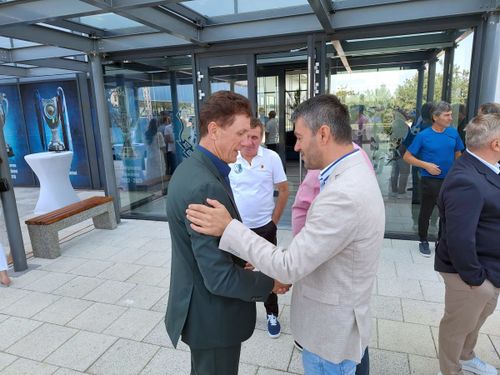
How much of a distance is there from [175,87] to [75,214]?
256 centimetres

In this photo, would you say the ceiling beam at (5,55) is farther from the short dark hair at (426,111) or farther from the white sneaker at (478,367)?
the white sneaker at (478,367)

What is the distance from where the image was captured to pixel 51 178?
6.61m

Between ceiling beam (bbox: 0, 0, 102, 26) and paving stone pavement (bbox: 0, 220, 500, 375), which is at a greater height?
ceiling beam (bbox: 0, 0, 102, 26)

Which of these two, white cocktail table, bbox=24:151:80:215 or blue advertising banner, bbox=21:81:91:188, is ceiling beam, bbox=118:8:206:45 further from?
blue advertising banner, bbox=21:81:91:188

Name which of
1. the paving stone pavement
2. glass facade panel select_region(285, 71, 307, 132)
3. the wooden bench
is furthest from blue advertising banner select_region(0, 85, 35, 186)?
glass facade panel select_region(285, 71, 307, 132)

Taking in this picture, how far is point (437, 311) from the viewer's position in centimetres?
308

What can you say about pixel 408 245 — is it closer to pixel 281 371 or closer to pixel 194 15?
pixel 281 371

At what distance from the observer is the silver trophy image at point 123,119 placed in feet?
19.5

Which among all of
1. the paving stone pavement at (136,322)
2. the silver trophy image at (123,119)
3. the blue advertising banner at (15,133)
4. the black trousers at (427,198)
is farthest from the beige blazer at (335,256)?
the blue advertising banner at (15,133)

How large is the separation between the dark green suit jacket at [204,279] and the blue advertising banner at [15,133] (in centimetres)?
983

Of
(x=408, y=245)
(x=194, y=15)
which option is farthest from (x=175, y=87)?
(x=408, y=245)

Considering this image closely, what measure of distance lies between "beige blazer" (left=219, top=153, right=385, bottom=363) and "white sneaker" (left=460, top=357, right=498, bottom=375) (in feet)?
4.87

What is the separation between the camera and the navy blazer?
177 centimetres

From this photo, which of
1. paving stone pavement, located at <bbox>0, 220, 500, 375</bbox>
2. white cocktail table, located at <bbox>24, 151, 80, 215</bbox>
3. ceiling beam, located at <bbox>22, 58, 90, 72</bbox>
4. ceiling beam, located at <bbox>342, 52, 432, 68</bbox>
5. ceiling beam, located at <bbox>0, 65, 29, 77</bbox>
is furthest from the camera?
ceiling beam, located at <bbox>0, 65, 29, 77</bbox>
